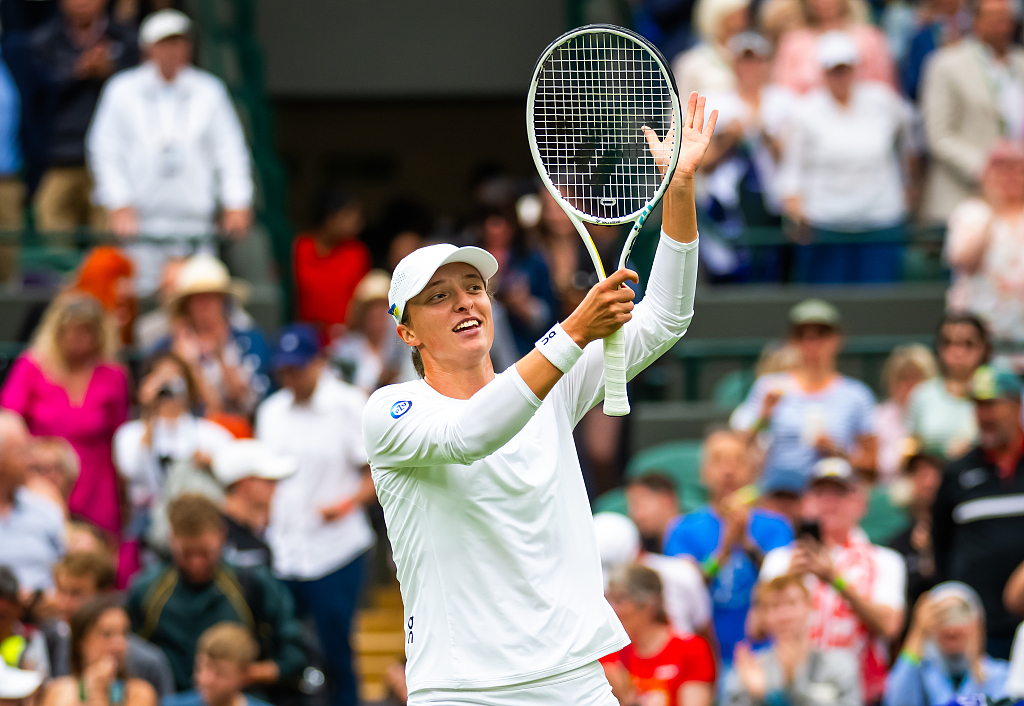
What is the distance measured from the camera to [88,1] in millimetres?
10602

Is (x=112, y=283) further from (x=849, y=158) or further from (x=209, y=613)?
(x=849, y=158)

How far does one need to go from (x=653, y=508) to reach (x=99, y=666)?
266 centimetres

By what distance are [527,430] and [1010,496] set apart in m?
3.75

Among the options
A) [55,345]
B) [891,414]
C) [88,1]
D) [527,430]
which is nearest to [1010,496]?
[891,414]

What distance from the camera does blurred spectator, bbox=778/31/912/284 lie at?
989 centimetres

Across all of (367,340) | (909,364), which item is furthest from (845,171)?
(367,340)

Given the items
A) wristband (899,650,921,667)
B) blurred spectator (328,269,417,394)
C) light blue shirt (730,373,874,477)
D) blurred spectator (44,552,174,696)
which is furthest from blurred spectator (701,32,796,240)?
blurred spectator (44,552,174,696)

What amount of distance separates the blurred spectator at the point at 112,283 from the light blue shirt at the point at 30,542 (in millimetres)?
2113

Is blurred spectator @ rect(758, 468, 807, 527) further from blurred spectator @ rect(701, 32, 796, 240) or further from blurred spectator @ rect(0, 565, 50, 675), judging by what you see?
blurred spectator @ rect(0, 565, 50, 675)

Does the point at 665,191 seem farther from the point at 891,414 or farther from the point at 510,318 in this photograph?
the point at 510,318

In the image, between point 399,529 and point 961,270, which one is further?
point 961,270

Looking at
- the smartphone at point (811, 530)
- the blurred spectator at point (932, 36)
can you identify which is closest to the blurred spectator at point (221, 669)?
the smartphone at point (811, 530)

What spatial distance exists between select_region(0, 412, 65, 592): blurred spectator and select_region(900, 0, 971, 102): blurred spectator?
Answer: 652 cm

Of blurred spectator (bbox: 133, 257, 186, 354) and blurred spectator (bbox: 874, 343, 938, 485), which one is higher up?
blurred spectator (bbox: 133, 257, 186, 354)
